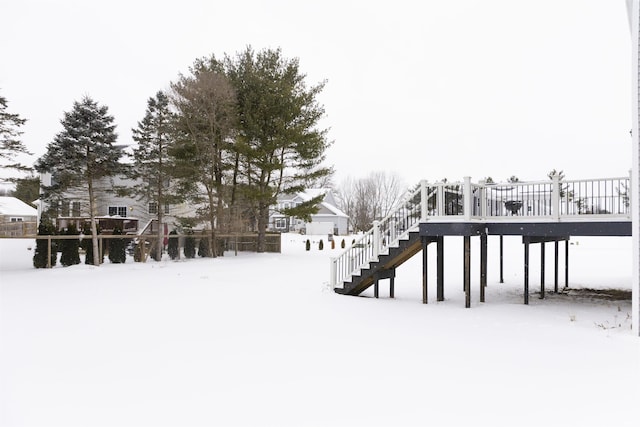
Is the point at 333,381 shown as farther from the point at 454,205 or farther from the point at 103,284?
the point at 103,284

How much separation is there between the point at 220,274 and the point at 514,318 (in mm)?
11056

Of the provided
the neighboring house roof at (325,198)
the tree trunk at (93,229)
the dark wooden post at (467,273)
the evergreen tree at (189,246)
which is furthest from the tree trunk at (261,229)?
the neighboring house roof at (325,198)

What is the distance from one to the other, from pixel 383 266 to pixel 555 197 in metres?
4.50

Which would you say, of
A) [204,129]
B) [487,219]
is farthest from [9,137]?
[487,219]

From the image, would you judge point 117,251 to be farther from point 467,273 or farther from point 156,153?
point 467,273

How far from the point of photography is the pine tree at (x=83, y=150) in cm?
1953

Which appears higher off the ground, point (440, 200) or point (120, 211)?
point (120, 211)

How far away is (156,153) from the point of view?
81.2 ft

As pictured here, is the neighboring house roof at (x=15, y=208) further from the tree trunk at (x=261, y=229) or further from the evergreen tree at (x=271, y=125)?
the tree trunk at (x=261, y=229)

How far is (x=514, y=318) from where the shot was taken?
→ 1081cm

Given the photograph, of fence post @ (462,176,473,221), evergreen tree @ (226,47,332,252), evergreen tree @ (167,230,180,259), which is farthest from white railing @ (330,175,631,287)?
evergreen tree @ (226,47,332,252)

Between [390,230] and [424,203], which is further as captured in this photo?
[390,230]

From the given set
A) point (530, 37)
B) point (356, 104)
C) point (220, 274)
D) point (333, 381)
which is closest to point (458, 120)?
point (356, 104)

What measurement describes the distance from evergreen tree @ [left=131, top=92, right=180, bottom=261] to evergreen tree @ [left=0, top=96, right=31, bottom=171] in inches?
255
